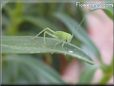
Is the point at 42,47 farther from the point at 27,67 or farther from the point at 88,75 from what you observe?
the point at 27,67

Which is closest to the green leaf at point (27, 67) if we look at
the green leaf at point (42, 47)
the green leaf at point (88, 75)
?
the green leaf at point (88, 75)

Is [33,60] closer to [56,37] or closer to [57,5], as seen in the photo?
[57,5]

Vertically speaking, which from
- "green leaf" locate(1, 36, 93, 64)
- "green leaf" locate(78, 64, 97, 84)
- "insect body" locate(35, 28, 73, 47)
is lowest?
"green leaf" locate(78, 64, 97, 84)

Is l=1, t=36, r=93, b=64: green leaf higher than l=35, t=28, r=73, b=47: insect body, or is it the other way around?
l=35, t=28, r=73, b=47: insect body

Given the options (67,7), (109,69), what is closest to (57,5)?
(67,7)

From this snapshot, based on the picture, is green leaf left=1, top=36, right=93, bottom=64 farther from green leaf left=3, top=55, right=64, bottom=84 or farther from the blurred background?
green leaf left=3, top=55, right=64, bottom=84

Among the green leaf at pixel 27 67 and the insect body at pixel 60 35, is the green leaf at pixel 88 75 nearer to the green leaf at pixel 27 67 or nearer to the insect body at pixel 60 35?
the green leaf at pixel 27 67

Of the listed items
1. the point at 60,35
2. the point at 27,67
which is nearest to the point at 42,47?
the point at 60,35

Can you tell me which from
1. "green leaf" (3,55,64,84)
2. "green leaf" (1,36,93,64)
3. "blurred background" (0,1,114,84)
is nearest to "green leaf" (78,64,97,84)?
"blurred background" (0,1,114,84)
